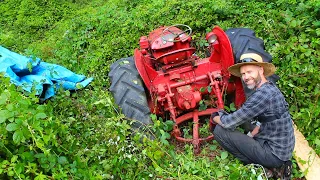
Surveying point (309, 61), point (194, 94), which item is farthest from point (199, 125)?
point (309, 61)

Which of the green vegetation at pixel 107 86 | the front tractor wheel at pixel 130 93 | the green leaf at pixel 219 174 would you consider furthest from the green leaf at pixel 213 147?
the front tractor wheel at pixel 130 93

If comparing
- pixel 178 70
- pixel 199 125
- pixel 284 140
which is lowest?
pixel 199 125

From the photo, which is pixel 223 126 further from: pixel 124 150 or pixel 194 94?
pixel 124 150

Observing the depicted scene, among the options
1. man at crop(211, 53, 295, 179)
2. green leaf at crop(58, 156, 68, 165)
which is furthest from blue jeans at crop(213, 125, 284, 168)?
green leaf at crop(58, 156, 68, 165)

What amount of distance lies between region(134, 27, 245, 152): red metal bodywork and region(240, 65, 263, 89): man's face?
1.51 feet

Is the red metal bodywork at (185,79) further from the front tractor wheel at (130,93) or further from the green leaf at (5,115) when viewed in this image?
the green leaf at (5,115)

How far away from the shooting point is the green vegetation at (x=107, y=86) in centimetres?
305

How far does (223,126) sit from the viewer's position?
156 inches

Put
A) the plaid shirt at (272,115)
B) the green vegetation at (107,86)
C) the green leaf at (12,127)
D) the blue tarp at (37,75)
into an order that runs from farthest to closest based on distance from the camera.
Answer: the blue tarp at (37,75) < the plaid shirt at (272,115) < the green vegetation at (107,86) < the green leaf at (12,127)

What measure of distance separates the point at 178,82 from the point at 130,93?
53 centimetres

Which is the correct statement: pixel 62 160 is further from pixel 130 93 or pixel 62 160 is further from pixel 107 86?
pixel 107 86

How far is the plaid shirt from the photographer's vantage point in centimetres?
373

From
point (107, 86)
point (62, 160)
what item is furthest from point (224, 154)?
point (107, 86)

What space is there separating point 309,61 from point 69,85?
9.87ft
